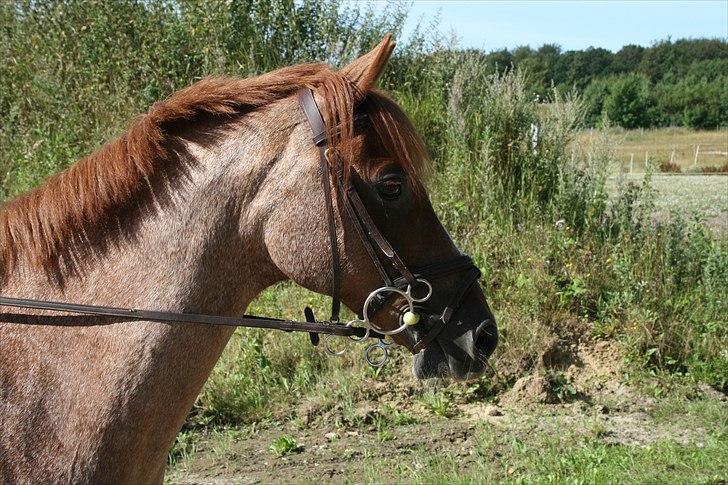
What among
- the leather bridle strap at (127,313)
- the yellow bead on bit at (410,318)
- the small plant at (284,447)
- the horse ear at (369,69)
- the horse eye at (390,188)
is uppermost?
A: the horse ear at (369,69)

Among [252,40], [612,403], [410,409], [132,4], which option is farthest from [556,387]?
[132,4]

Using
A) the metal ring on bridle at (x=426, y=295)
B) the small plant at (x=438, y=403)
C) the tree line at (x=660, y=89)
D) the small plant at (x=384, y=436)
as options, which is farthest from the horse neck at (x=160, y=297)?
the tree line at (x=660, y=89)

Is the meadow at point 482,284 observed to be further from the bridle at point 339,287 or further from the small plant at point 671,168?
the small plant at point 671,168

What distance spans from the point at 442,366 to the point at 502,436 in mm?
3022

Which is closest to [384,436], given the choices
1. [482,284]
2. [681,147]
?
[482,284]

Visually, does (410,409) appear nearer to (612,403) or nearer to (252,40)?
(612,403)

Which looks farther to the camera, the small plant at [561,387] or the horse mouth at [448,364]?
the small plant at [561,387]

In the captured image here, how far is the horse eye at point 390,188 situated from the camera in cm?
238

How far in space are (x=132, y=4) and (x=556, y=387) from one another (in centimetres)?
679

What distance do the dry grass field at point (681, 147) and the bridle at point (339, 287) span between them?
22732 millimetres

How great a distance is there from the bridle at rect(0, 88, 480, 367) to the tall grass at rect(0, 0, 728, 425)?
10.2ft

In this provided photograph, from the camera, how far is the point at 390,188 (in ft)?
7.86

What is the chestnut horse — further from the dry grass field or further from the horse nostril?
the dry grass field

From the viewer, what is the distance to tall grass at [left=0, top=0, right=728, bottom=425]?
6.19 metres
